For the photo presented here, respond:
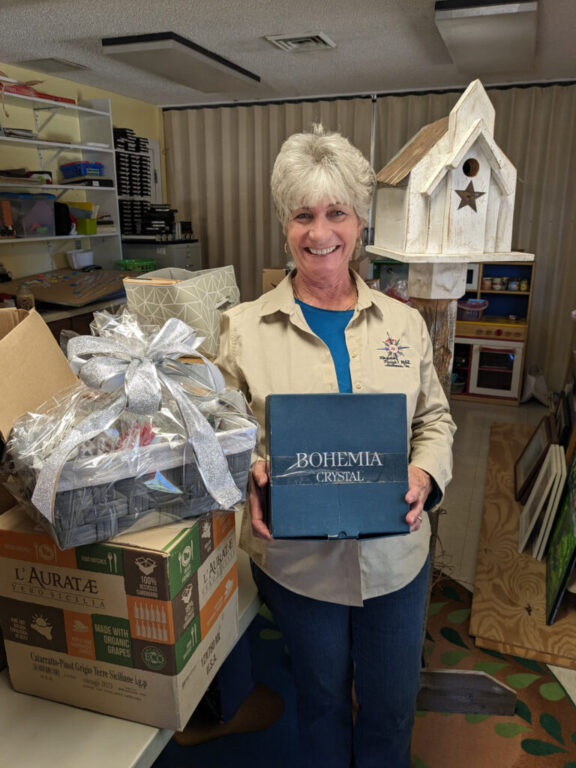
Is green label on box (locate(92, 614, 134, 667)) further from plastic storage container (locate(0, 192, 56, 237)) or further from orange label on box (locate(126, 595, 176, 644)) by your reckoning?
plastic storage container (locate(0, 192, 56, 237))

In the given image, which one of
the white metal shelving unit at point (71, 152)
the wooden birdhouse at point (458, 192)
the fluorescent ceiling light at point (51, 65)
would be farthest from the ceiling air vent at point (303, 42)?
the wooden birdhouse at point (458, 192)

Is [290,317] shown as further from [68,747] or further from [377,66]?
[377,66]

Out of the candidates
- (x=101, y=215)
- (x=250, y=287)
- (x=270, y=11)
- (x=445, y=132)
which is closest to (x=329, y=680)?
(x=445, y=132)

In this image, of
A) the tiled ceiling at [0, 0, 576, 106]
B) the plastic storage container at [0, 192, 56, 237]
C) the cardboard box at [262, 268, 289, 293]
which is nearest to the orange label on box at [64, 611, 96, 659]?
the cardboard box at [262, 268, 289, 293]

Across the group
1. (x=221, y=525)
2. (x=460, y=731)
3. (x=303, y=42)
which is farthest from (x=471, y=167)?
(x=303, y=42)

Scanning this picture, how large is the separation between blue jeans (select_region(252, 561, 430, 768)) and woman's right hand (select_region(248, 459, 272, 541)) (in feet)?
0.62

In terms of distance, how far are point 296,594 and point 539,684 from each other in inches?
50.5

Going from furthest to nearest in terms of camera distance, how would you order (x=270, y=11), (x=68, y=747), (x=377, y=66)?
(x=377, y=66) < (x=270, y=11) < (x=68, y=747)

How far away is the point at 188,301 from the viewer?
5.52 feet

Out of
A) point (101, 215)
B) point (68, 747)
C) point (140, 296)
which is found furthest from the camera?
point (101, 215)

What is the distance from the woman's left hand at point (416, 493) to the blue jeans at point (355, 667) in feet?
0.81

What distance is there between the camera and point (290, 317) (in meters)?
1.20

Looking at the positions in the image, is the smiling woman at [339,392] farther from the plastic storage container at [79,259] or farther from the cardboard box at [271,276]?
the plastic storage container at [79,259]

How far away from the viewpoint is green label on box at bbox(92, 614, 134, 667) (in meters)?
0.74
